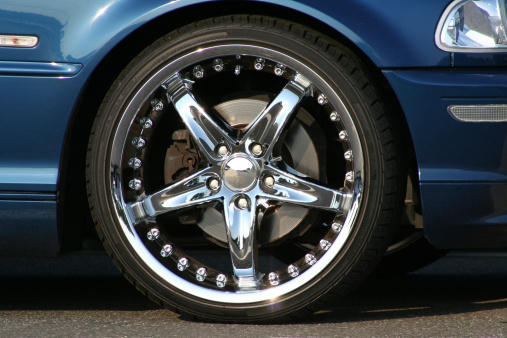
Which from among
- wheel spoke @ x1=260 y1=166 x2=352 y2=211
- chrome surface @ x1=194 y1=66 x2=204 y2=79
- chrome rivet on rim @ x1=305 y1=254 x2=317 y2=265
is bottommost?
chrome rivet on rim @ x1=305 y1=254 x2=317 y2=265

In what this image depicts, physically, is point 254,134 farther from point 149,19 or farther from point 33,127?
point 33,127

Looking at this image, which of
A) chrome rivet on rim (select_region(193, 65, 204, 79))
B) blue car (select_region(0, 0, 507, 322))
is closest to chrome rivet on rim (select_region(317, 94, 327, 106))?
blue car (select_region(0, 0, 507, 322))

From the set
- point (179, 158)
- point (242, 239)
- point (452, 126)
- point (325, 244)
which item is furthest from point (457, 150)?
point (179, 158)

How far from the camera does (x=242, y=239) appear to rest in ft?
7.84

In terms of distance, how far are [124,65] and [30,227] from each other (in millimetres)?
575

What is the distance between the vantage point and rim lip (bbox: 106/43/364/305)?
2305mm

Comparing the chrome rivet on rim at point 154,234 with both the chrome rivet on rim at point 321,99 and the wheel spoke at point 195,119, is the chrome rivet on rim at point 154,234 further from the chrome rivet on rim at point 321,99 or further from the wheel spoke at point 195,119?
the chrome rivet on rim at point 321,99

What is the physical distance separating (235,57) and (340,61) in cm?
32

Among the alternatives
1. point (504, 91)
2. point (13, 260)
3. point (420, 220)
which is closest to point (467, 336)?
point (420, 220)

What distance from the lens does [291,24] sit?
7.69 ft

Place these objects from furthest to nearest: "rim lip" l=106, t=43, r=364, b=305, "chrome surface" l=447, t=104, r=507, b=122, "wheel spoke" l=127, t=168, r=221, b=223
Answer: "wheel spoke" l=127, t=168, r=221, b=223
"rim lip" l=106, t=43, r=364, b=305
"chrome surface" l=447, t=104, r=507, b=122

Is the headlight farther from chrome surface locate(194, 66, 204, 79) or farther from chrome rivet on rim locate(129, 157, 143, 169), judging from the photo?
chrome rivet on rim locate(129, 157, 143, 169)

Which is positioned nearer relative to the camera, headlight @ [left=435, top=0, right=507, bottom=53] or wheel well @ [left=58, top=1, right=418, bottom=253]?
headlight @ [left=435, top=0, right=507, bottom=53]

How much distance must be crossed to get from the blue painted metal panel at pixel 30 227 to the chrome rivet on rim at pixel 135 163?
260 millimetres
